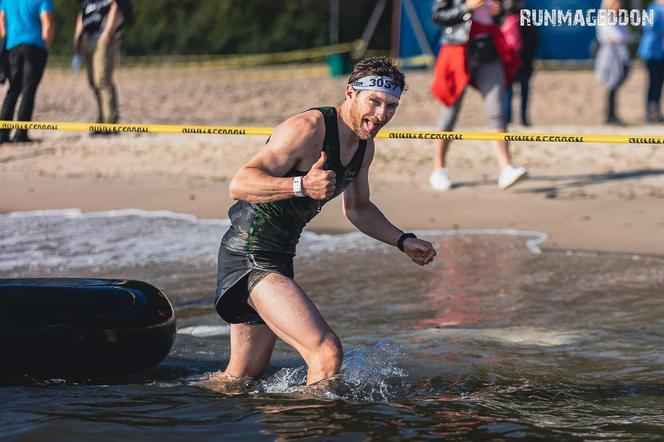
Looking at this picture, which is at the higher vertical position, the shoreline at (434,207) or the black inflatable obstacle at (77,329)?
the shoreline at (434,207)

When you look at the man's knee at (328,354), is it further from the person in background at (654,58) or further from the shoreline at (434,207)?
the person in background at (654,58)

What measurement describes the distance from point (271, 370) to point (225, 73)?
20.3 metres

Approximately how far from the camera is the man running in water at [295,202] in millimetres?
5219

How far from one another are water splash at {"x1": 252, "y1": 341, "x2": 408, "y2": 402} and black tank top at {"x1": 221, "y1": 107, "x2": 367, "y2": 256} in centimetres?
65

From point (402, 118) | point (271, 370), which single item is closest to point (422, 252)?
point (271, 370)

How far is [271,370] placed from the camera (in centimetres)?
641

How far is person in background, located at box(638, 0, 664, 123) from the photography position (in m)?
16.5

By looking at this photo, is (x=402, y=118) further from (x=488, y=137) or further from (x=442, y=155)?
(x=488, y=137)

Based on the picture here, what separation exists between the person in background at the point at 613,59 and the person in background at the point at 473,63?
562 cm

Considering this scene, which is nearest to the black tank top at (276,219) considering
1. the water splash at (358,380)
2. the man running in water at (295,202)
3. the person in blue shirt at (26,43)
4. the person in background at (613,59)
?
the man running in water at (295,202)

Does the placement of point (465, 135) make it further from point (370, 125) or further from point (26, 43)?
point (26, 43)

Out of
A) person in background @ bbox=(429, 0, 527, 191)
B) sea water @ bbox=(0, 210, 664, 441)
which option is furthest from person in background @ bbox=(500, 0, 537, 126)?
sea water @ bbox=(0, 210, 664, 441)

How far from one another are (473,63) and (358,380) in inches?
225

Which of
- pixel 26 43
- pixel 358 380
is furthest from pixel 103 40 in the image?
pixel 358 380
